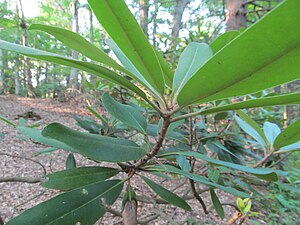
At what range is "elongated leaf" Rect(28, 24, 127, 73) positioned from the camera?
0.38 metres

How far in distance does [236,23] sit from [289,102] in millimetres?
2336

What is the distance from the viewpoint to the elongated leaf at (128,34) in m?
0.33

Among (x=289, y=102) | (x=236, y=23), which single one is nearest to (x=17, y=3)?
(x=236, y=23)

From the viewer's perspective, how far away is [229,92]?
1.11 ft

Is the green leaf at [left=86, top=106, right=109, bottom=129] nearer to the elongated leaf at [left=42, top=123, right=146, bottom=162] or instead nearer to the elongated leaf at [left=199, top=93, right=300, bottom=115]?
the elongated leaf at [left=42, top=123, right=146, bottom=162]

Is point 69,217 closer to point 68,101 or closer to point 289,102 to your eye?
point 289,102

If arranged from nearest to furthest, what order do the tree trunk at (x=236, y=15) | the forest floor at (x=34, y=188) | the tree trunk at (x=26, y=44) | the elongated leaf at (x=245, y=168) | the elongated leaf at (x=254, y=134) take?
the elongated leaf at (x=245, y=168)
the elongated leaf at (x=254, y=134)
the forest floor at (x=34, y=188)
the tree trunk at (x=236, y=15)
the tree trunk at (x=26, y=44)

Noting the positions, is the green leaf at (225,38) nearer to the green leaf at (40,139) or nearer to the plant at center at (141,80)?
the plant at center at (141,80)

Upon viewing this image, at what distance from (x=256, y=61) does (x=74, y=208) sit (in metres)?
0.36

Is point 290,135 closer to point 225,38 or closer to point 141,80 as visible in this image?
point 225,38

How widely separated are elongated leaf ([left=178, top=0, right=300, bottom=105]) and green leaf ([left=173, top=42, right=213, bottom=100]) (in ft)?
0.36

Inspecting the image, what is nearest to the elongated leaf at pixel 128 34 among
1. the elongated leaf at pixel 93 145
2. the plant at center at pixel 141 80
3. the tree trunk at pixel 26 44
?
the plant at center at pixel 141 80

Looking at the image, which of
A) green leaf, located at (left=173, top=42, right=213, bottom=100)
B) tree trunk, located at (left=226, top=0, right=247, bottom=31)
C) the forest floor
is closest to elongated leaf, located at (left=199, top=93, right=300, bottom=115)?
green leaf, located at (left=173, top=42, right=213, bottom=100)

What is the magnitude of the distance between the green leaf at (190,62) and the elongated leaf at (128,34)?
0.07 meters
